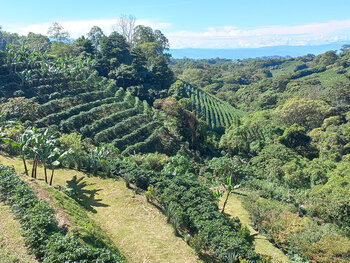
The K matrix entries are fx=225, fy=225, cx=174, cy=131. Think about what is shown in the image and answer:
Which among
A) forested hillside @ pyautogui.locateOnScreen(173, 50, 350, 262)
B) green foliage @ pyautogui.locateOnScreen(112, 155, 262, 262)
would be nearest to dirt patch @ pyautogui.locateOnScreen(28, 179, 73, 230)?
green foliage @ pyautogui.locateOnScreen(112, 155, 262, 262)

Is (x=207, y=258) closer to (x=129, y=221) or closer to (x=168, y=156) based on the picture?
(x=129, y=221)

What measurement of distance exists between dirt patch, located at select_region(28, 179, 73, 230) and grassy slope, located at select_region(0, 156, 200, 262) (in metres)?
0.32

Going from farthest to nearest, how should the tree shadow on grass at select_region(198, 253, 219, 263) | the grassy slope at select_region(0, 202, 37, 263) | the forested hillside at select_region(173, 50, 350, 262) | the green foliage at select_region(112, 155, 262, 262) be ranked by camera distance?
the forested hillside at select_region(173, 50, 350, 262) → the tree shadow on grass at select_region(198, 253, 219, 263) → the green foliage at select_region(112, 155, 262, 262) → the grassy slope at select_region(0, 202, 37, 263)

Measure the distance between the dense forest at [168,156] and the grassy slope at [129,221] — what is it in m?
0.67

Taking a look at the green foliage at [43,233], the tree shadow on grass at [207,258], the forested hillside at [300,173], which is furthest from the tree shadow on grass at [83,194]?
the forested hillside at [300,173]

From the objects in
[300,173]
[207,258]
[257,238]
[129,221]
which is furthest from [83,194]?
[300,173]

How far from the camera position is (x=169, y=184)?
48.3 ft

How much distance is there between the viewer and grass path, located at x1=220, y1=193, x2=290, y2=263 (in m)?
12.9

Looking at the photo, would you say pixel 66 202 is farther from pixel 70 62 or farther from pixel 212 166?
pixel 70 62

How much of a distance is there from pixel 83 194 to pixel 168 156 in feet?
48.4

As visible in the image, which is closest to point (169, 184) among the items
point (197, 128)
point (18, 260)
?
point (18, 260)

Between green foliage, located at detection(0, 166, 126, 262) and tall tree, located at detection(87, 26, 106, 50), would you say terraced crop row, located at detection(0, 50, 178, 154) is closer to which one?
green foliage, located at detection(0, 166, 126, 262)

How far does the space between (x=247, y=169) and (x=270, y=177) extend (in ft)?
8.73

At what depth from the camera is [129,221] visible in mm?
12539
